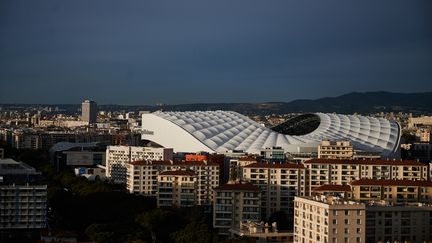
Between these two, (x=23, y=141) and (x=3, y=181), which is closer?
(x=3, y=181)

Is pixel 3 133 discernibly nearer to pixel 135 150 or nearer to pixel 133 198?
pixel 135 150

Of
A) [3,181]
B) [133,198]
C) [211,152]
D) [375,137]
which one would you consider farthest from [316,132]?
[3,181]

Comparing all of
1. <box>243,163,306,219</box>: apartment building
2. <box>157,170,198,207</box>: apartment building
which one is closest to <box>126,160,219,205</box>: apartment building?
<box>157,170,198,207</box>: apartment building

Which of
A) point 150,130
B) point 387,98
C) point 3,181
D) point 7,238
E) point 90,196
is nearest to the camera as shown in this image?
point 7,238

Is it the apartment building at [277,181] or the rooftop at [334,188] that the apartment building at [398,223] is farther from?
the apartment building at [277,181]

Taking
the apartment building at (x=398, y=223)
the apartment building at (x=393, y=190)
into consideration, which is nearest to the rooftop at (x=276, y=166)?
the apartment building at (x=393, y=190)
